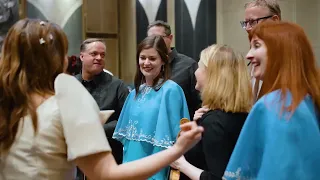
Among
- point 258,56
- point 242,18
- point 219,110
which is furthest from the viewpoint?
point 242,18

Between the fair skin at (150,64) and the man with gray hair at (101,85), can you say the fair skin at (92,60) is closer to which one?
the man with gray hair at (101,85)

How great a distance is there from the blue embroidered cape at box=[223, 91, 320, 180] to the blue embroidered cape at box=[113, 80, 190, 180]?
3.23ft

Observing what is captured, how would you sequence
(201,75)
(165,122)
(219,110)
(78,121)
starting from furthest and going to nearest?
(165,122) → (201,75) → (219,110) → (78,121)

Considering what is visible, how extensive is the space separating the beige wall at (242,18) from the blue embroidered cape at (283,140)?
101 inches

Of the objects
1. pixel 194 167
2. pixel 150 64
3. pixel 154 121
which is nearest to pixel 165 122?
pixel 154 121

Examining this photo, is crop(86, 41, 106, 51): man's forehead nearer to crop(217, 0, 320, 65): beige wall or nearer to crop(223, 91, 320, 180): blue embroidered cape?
crop(217, 0, 320, 65): beige wall

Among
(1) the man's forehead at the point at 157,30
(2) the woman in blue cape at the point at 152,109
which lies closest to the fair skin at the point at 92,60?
(1) the man's forehead at the point at 157,30

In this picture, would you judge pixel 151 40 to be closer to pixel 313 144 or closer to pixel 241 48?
pixel 313 144

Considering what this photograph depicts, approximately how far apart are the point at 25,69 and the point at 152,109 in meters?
1.21

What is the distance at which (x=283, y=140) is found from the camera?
4.38ft

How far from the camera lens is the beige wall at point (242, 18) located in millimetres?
3891

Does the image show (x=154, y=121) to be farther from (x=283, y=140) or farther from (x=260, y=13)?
(x=283, y=140)

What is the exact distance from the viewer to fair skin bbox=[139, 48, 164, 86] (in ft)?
8.39

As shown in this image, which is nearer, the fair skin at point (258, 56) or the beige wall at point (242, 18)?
the fair skin at point (258, 56)
